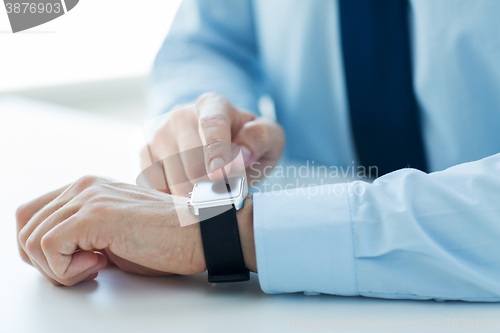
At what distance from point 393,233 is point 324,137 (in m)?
0.58

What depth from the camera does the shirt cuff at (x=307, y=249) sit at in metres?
0.48

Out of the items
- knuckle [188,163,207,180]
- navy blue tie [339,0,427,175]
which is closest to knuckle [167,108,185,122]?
knuckle [188,163,207,180]

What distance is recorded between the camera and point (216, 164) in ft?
1.97

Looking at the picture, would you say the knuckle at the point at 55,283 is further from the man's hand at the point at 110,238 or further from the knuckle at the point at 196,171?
the knuckle at the point at 196,171

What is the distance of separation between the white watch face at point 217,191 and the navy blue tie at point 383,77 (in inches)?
17.1

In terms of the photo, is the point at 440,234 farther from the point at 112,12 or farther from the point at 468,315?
the point at 112,12

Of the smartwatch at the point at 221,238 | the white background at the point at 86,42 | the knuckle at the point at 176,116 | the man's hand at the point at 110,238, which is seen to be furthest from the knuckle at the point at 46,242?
the white background at the point at 86,42

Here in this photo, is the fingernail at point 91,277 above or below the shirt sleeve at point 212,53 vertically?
below

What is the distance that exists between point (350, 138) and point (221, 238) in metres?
0.56

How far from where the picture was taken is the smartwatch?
20.1 inches

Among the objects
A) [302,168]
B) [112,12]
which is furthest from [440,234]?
[112,12]

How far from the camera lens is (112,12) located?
2043 mm

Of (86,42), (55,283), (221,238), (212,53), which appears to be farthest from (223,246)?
(86,42)

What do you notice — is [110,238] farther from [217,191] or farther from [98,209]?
[217,191]
